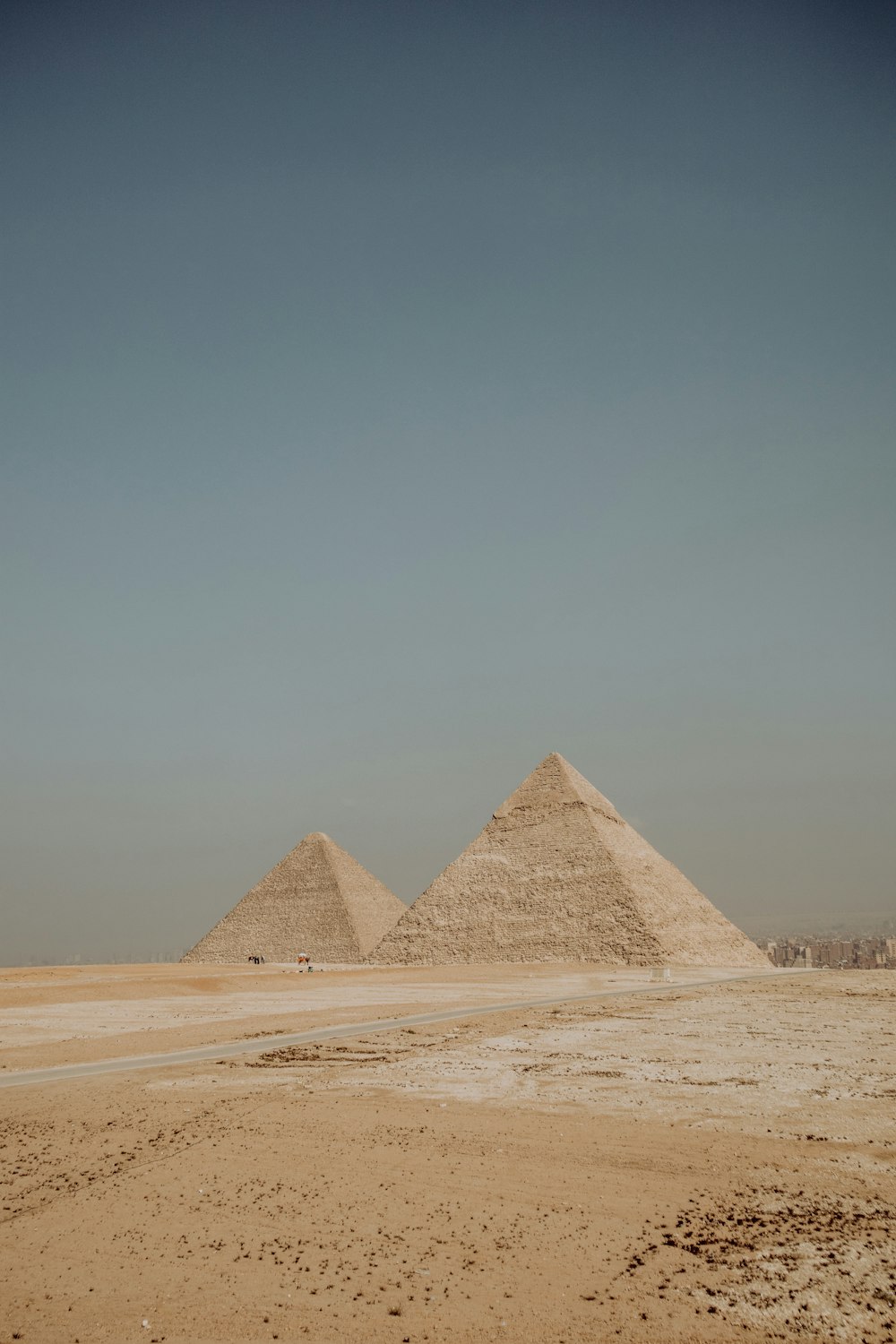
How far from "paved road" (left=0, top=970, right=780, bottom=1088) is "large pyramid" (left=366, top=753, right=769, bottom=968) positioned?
2844 centimetres

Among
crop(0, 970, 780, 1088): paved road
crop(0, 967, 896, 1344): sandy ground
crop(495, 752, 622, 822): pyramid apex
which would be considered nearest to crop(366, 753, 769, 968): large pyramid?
crop(495, 752, 622, 822): pyramid apex

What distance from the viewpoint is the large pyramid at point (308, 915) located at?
70438mm

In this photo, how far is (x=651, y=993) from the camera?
2755 cm

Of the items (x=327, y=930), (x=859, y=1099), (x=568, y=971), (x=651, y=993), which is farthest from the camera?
(x=327, y=930)

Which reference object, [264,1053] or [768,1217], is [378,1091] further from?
[768,1217]

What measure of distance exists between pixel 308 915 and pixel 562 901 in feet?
86.9

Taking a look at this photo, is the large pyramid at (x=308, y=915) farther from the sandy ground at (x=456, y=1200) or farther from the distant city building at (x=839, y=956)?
the sandy ground at (x=456, y=1200)

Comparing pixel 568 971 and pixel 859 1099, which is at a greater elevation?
pixel 859 1099

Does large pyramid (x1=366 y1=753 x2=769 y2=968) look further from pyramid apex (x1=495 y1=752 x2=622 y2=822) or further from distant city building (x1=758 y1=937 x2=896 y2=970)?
distant city building (x1=758 y1=937 x2=896 y2=970)

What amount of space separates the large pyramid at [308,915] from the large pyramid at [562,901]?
39.8 ft

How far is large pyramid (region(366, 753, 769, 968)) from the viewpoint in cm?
5134

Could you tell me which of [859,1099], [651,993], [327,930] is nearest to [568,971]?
[651,993]

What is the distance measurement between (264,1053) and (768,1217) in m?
9.27

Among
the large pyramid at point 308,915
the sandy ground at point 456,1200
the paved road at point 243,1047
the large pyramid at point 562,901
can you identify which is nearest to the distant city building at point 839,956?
the large pyramid at point 562,901
